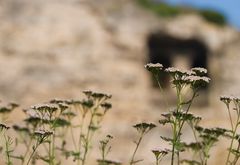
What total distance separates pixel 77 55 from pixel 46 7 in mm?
3418

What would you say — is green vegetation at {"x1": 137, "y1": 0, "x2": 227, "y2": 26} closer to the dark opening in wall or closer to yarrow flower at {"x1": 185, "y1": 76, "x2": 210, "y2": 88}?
the dark opening in wall

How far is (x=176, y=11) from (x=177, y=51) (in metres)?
3.06

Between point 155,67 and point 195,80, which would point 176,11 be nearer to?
point 155,67

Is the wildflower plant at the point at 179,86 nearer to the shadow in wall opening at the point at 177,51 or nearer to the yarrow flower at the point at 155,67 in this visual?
the yarrow flower at the point at 155,67

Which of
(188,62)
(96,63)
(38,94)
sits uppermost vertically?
(188,62)

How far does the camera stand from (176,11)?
138 feet

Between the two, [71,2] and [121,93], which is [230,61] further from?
[71,2]

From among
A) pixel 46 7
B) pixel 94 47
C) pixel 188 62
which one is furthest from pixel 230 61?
pixel 46 7

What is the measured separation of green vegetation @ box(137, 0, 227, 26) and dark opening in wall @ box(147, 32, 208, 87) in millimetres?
1457

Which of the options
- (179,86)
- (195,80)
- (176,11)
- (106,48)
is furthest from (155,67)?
(176,11)

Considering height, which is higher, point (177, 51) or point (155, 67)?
point (177, 51)

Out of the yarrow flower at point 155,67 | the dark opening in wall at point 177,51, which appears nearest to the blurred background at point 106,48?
the dark opening in wall at point 177,51

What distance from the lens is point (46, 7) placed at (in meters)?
36.5

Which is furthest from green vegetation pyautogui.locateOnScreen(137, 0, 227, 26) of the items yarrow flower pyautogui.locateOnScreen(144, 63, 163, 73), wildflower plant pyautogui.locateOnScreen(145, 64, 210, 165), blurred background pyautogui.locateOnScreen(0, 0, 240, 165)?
wildflower plant pyautogui.locateOnScreen(145, 64, 210, 165)
